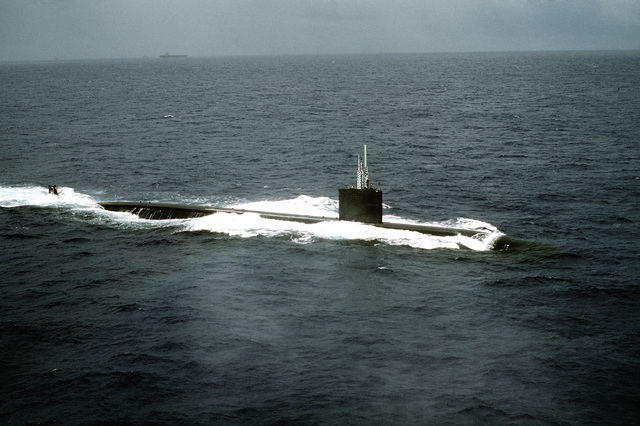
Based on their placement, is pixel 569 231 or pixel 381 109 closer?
pixel 569 231

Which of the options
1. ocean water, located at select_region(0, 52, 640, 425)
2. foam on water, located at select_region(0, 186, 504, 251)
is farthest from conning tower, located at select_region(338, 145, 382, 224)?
ocean water, located at select_region(0, 52, 640, 425)

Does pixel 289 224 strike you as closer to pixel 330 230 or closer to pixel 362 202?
pixel 330 230

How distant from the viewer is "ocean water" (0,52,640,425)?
2972 centimetres

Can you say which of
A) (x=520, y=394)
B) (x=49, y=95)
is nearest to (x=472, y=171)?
A: (x=520, y=394)

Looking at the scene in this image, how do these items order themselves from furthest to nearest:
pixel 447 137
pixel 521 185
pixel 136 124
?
1. pixel 136 124
2. pixel 447 137
3. pixel 521 185

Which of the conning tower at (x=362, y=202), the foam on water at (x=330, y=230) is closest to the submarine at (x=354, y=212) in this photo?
the conning tower at (x=362, y=202)

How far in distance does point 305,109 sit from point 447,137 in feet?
176

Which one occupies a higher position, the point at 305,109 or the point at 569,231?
the point at 305,109

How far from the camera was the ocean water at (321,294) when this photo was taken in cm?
2972

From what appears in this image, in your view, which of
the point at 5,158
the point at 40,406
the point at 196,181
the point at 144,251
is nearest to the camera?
the point at 40,406

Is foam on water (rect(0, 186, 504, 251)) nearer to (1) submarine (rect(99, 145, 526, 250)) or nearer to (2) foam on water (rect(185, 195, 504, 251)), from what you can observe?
(2) foam on water (rect(185, 195, 504, 251))

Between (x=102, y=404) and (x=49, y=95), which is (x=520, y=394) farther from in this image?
(x=49, y=95)

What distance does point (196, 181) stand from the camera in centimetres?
7631

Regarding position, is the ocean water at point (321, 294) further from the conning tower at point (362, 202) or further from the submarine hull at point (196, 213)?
the conning tower at point (362, 202)
